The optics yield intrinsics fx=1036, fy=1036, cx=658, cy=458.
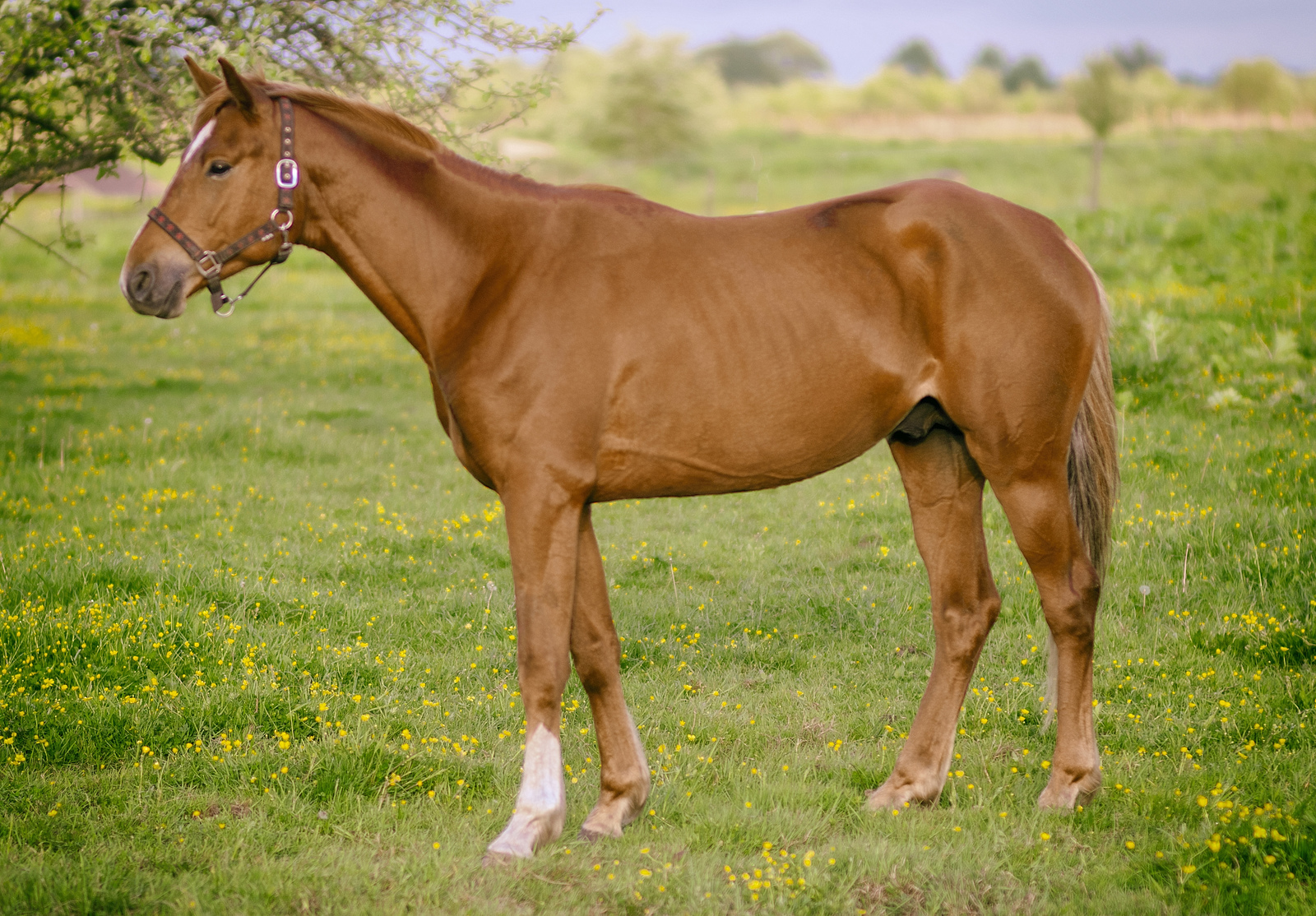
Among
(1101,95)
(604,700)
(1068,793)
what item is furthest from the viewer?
(1101,95)

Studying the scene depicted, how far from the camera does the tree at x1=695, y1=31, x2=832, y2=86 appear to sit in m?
160

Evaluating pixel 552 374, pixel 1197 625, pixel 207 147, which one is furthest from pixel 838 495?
pixel 207 147

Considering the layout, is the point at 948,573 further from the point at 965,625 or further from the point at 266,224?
the point at 266,224

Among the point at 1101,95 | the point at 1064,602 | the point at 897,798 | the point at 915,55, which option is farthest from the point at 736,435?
the point at 915,55

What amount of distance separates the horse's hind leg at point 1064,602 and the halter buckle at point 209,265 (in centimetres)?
305

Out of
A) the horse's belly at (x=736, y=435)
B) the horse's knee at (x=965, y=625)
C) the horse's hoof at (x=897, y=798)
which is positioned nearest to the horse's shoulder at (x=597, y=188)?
the horse's belly at (x=736, y=435)

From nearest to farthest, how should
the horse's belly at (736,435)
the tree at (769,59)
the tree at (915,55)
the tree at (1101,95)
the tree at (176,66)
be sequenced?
the horse's belly at (736,435), the tree at (176,66), the tree at (1101,95), the tree at (915,55), the tree at (769,59)

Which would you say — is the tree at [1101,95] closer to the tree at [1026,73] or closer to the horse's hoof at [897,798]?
the horse's hoof at [897,798]

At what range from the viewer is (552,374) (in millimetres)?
3709

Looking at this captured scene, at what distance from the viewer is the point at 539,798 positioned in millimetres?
3850

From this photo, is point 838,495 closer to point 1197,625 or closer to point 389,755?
point 1197,625

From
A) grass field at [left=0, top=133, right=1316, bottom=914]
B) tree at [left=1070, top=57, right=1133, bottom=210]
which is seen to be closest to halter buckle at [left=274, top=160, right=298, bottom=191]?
grass field at [left=0, top=133, right=1316, bottom=914]

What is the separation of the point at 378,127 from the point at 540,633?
1991mm

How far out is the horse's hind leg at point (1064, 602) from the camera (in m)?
4.07
